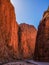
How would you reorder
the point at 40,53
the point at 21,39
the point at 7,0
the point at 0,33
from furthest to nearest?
the point at 21,39 < the point at 7,0 < the point at 0,33 < the point at 40,53

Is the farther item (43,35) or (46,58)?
(43,35)

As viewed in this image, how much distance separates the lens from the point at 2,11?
302 feet

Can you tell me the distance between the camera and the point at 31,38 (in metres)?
178

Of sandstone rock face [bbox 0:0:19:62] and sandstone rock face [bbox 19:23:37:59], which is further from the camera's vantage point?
sandstone rock face [bbox 19:23:37:59]

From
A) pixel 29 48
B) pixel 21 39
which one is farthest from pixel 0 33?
pixel 29 48

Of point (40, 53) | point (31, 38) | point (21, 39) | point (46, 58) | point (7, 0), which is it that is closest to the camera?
point (46, 58)

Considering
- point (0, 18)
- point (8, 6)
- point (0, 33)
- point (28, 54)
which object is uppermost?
point (8, 6)

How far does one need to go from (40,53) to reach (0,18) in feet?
94.0

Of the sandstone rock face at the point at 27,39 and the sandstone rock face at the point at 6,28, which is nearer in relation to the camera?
the sandstone rock face at the point at 6,28

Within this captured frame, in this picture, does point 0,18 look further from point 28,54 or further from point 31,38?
point 31,38

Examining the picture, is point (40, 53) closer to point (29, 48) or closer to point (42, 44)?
point (42, 44)

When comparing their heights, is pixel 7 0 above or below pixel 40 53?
above

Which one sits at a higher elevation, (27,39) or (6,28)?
(6,28)

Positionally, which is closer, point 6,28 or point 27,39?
point 6,28
